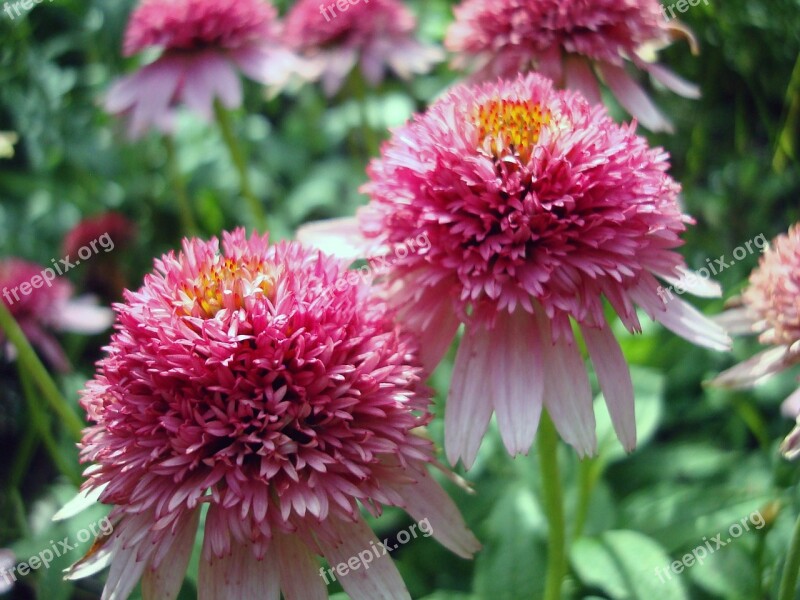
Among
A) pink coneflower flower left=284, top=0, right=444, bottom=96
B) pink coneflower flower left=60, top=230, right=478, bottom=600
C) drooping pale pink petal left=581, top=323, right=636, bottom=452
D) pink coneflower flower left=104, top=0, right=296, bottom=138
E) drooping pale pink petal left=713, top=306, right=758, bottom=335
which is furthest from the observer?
pink coneflower flower left=284, top=0, right=444, bottom=96

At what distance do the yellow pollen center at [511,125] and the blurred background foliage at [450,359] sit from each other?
22.6 inches

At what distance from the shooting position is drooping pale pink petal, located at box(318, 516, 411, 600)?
85 cm

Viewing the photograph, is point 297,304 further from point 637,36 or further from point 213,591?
point 637,36

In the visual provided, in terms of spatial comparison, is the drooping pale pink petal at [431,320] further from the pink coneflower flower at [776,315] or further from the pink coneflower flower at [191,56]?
the pink coneflower flower at [191,56]

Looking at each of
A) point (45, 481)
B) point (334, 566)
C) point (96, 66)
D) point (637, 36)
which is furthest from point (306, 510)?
point (96, 66)

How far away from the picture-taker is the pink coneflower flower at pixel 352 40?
1.86m

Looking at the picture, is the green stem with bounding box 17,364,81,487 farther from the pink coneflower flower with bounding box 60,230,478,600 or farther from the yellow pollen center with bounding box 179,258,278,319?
the yellow pollen center with bounding box 179,258,278,319

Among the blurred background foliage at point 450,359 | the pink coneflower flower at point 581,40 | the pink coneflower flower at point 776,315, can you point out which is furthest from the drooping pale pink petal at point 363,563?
the pink coneflower flower at point 581,40

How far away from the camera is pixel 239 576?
833 millimetres

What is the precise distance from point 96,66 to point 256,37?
97 cm

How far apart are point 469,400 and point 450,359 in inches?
32.8

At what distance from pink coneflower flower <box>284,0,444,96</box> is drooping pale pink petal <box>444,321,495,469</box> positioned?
3.49 ft

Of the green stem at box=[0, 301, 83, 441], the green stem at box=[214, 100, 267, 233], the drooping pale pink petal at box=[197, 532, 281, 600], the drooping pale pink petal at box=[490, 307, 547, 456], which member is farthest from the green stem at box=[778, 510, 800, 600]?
the green stem at box=[214, 100, 267, 233]

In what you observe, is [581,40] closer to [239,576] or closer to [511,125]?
[511,125]
